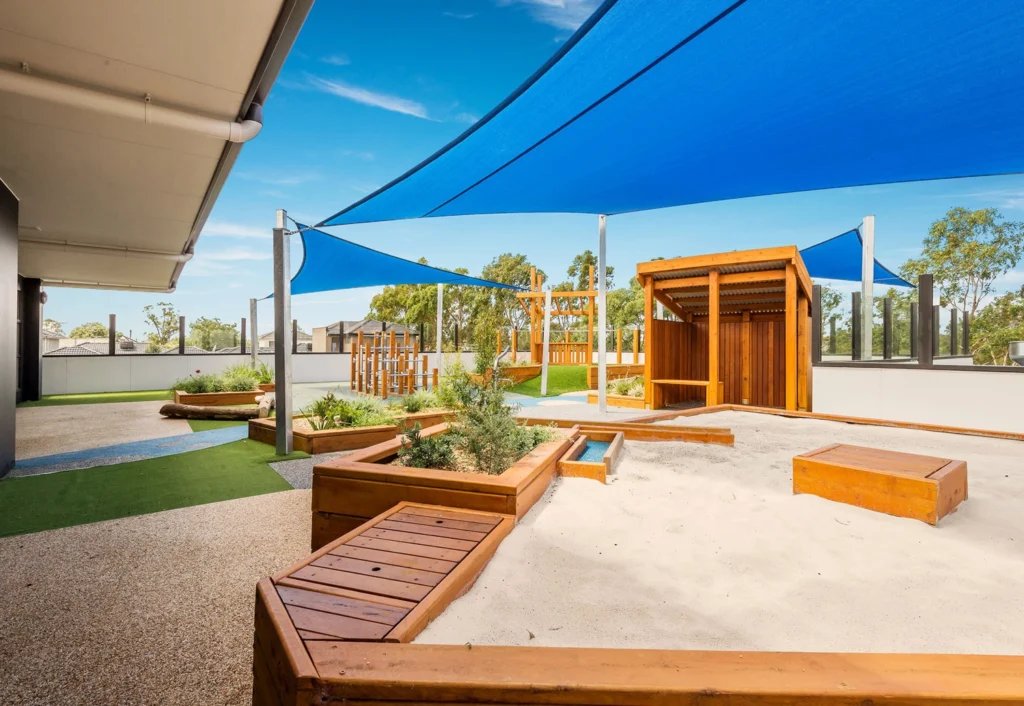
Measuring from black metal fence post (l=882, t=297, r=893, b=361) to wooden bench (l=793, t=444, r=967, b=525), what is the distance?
567 centimetres

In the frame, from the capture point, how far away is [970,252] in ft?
55.3

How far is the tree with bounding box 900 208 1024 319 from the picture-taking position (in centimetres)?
1623

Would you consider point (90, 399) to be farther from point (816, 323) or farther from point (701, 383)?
point (816, 323)

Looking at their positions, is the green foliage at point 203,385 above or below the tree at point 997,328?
below

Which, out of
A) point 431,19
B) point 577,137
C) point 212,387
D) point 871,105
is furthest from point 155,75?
point 431,19

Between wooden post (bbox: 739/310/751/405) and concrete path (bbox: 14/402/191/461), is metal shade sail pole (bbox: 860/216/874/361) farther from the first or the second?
concrete path (bbox: 14/402/191/461)

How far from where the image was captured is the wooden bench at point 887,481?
231 cm

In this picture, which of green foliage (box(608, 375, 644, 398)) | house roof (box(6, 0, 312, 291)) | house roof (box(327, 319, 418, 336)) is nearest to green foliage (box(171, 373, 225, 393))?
house roof (box(6, 0, 312, 291))

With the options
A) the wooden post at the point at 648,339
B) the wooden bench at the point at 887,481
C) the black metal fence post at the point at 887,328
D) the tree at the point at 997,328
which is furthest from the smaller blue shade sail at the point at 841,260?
the wooden bench at the point at 887,481

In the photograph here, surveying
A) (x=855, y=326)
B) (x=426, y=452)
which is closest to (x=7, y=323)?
(x=426, y=452)

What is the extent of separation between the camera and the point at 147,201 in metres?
5.71

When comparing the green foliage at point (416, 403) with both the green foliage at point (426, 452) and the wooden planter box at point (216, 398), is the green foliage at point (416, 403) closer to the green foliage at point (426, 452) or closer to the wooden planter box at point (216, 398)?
the wooden planter box at point (216, 398)

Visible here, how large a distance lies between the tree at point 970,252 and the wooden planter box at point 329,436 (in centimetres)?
1837

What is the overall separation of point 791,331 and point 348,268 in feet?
20.7
